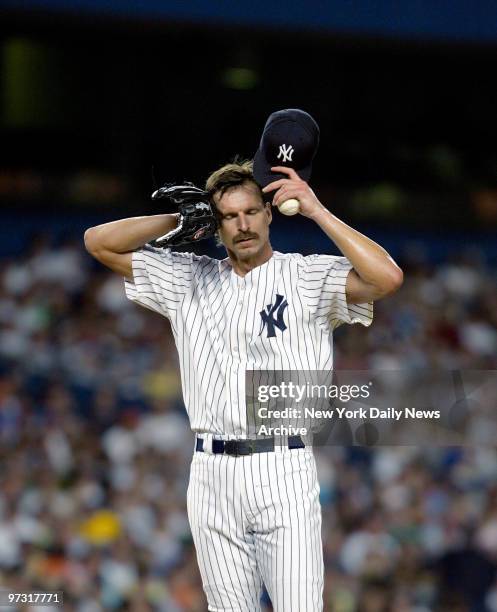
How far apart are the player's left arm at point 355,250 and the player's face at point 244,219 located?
0.28 feet

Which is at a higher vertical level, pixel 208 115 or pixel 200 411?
pixel 208 115

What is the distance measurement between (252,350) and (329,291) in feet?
0.85

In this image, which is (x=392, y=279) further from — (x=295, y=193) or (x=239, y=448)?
(x=239, y=448)

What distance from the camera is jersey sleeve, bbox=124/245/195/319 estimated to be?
3246 millimetres

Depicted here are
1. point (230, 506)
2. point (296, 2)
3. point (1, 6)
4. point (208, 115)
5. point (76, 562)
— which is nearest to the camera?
point (230, 506)

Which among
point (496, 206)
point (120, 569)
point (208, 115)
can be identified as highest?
point (208, 115)

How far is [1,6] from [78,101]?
60.6 inches

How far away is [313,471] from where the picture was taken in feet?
10.2

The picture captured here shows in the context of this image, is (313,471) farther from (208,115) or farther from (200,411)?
(208,115)

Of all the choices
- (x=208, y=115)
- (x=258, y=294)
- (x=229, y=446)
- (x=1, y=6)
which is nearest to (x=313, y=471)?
(x=229, y=446)

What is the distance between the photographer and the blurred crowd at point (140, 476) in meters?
6.39

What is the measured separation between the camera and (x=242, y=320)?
3127 mm

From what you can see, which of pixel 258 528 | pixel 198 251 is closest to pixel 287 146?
pixel 258 528

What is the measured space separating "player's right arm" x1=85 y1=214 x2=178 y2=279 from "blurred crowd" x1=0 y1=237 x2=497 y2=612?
313cm
